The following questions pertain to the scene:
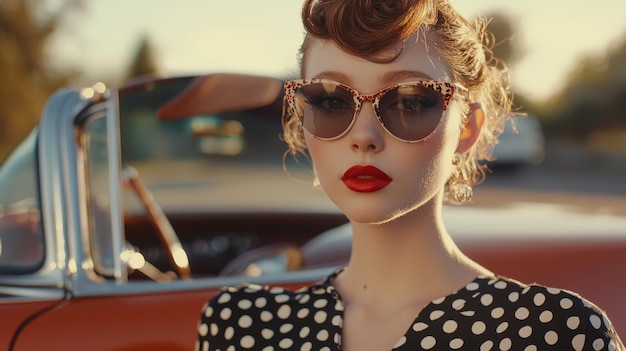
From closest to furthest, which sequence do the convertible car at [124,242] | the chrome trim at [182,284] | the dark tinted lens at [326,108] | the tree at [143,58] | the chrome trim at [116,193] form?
the dark tinted lens at [326,108]
the convertible car at [124,242]
the chrome trim at [182,284]
the chrome trim at [116,193]
the tree at [143,58]

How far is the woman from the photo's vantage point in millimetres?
1188

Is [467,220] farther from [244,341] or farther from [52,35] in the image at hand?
[52,35]

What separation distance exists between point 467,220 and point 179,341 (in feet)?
3.39

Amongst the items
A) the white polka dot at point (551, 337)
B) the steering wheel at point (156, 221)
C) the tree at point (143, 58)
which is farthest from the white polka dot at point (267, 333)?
the tree at point (143, 58)

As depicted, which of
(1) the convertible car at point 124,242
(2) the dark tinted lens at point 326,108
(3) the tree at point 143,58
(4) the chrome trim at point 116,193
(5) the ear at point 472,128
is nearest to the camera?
(2) the dark tinted lens at point 326,108

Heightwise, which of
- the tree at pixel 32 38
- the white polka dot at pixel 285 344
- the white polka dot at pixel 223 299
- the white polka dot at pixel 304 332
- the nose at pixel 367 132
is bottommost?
the white polka dot at pixel 285 344

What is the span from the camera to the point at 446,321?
1.21m

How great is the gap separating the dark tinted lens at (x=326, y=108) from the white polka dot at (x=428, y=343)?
0.32 metres

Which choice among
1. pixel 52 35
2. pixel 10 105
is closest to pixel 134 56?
pixel 52 35

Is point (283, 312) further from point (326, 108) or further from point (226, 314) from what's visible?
point (326, 108)

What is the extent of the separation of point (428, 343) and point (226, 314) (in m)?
0.35

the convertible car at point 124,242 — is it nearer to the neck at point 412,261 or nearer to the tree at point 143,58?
the neck at point 412,261

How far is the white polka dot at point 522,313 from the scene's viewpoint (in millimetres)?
1167

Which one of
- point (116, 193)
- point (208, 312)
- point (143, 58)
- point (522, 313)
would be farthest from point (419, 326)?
point (143, 58)
